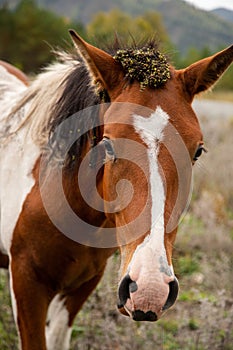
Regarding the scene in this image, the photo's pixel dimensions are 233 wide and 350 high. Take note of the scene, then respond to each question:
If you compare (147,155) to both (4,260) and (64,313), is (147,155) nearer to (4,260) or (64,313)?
(4,260)

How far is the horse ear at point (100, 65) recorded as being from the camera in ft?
7.39

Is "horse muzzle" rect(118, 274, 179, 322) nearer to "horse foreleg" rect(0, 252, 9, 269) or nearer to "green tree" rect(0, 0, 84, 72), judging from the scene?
"horse foreleg" rect(0, 252, 9, 269)

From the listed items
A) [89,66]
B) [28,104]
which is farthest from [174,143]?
[28,104]

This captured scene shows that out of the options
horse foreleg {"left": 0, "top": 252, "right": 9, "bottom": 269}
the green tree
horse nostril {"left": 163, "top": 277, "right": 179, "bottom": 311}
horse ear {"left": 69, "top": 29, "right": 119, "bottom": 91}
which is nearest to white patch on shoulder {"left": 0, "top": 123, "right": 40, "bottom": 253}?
horse foreleg {"left": 0, "top": 252, "right": 9, "bottom": 269}

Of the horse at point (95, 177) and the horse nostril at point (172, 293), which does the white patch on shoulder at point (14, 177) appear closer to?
the horse at point (95, 177)

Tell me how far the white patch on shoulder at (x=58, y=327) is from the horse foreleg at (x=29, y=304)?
1.68 feet

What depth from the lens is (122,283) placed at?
194 cm

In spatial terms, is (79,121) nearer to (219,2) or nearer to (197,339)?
(219,2)

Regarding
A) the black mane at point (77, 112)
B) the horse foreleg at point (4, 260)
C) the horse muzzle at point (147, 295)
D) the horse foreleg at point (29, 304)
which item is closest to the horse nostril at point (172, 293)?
the horse muzzle at point (147, 295)

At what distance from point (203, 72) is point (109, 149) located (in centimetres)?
56

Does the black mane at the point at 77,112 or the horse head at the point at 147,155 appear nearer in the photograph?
the horse head at the point at 147,155

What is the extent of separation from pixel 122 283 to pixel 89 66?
3.11ft

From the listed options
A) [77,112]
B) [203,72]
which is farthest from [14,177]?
[203,72]

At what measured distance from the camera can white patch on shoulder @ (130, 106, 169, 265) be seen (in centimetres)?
194
